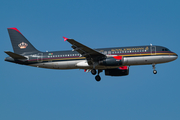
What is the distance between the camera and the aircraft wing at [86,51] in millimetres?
42234

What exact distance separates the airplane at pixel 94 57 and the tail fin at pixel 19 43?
88 cm

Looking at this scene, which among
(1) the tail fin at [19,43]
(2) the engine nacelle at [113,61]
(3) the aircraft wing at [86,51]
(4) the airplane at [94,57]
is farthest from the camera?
(1) the tail fin at [19,43]

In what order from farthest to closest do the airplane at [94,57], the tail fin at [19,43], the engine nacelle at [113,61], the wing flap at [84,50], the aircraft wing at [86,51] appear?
the tail fin at [19,43], the airplane at [94,57], the engine nacelle at [113,61], the aircraft wing at [86,51], the wing flap at [84,50]

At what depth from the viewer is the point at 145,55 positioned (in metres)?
45.1

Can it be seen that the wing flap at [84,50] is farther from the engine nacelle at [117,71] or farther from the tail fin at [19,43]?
the tail fin at [19,43]

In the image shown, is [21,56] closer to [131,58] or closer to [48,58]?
[48,58]

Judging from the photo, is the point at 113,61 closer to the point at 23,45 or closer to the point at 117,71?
the point at 117,71

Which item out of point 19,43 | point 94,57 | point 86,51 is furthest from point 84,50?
point 19,43

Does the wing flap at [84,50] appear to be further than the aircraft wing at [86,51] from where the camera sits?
No

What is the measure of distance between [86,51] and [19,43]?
600 inches

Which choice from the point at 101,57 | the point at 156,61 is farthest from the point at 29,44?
the point at 156,61

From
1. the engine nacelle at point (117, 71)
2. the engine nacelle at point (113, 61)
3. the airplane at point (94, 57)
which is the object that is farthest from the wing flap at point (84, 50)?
the engine nacelle at point (117, 71)

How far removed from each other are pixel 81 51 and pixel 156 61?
12.7 meters

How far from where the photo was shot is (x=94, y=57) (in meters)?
45.4
